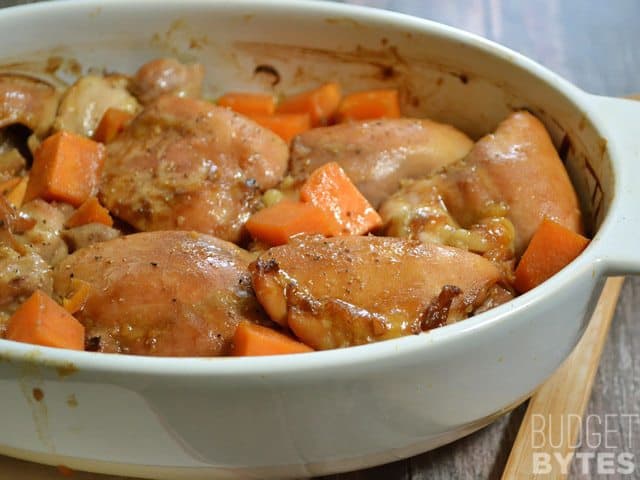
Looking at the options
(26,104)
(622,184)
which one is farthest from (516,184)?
(26,104)

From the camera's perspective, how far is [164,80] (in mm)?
2133

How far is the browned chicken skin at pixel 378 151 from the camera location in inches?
73.7

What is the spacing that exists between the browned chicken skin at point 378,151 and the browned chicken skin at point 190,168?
68mm

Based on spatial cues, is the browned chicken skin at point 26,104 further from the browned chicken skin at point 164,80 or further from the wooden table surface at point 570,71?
the wooden table surface at point 570,71

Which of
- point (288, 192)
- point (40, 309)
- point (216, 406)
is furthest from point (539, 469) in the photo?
point (40, 309)

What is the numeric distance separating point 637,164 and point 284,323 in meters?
0.79

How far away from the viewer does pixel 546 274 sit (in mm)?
1610

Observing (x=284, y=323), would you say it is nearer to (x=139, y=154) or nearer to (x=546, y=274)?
(x=546, y=274)

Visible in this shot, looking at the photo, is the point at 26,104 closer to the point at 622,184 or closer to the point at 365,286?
the point at 365,286

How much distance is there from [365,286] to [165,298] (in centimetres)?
37

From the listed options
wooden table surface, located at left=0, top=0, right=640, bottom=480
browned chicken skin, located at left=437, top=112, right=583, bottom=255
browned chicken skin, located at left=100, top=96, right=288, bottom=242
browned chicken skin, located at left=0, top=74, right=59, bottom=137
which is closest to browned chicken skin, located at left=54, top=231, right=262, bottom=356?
browned chicken skin, located at left=100, top=96, right=288, bottom=242

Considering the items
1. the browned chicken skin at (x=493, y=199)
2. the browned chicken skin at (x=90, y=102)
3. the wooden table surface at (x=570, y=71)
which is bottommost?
the wooden table surface at (x=570, y=71)

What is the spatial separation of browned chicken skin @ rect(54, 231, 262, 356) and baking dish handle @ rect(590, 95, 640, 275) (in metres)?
0.64

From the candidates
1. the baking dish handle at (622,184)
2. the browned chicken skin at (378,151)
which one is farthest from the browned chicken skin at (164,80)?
the baking dish handle at (622,184)
